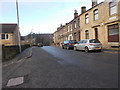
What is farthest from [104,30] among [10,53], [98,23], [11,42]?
[11,42]

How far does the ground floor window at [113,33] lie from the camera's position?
16.9 meters

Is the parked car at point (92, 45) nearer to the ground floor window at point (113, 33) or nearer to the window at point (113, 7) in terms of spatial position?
the ground floor window at point (113, 33)

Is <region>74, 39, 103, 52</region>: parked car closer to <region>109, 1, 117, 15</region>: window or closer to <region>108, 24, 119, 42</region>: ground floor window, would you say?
<region>108, 24, 119, 42</region>: ground floor window

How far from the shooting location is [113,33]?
17.6 metres

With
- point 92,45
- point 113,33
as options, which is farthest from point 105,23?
point 92,45

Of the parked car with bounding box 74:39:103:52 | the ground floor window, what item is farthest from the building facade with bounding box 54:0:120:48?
the parked car with bounding box 74:39:103:52

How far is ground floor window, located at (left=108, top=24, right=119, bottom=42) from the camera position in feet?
55.5

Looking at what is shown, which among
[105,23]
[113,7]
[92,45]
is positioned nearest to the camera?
[92,45]

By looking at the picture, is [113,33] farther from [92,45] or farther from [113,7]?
[92,45]

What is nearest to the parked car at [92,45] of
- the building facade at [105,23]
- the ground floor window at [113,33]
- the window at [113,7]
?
the building facade at [105,23]

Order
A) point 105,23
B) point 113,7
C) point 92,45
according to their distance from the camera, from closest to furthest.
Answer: point 92,45
point 113,7
point 105,23

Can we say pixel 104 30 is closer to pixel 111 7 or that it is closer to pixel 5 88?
pixel 111 7

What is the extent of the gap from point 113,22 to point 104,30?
2162 mm

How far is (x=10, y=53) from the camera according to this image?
1466 cm
